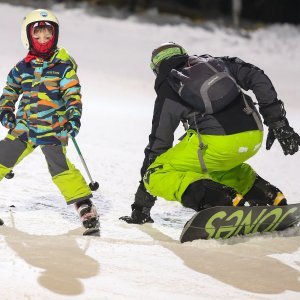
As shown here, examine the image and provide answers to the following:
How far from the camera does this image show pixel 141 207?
4.82 meters

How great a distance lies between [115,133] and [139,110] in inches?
64.6

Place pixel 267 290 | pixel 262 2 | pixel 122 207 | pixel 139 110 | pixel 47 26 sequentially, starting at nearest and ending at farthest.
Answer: pixel 267 290, pixel 47 26, pixel 122 207, pixel 139 110, pixel 262 2

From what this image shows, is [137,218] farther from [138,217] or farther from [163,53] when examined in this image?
[163,53]

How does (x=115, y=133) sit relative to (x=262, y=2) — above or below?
below

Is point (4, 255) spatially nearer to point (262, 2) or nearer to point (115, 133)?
point (115, 133)

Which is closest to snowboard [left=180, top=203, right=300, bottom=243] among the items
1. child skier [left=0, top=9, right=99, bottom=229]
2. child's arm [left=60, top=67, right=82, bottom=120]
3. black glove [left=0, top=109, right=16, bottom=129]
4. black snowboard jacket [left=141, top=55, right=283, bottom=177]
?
black snowboard jacket [left=141, top=55, right=283, bottom=177]

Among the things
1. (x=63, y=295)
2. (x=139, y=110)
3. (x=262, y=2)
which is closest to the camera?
(x=63, y=295)

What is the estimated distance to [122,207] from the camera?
5.40 meters

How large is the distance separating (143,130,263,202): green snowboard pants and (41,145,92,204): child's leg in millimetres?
491

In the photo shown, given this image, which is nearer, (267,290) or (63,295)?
(63,295)

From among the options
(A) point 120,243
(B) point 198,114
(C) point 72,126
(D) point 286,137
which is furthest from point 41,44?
(D) point 286,137

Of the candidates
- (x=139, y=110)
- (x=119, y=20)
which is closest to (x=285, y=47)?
(x=119, y=20)

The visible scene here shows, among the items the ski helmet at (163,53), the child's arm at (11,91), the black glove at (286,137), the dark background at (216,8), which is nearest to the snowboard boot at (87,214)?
the child's arm at (11,91)

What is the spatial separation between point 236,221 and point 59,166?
133 centimetres
